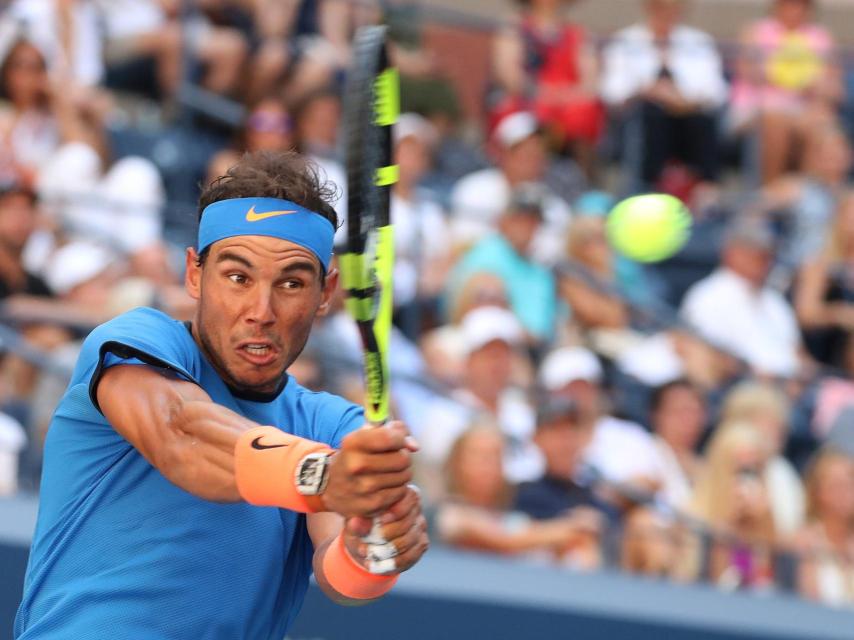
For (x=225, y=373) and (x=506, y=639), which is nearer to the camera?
(x=225, y=373)

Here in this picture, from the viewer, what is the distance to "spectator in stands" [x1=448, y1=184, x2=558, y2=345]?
8.00 meters

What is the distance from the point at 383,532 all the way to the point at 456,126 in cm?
772

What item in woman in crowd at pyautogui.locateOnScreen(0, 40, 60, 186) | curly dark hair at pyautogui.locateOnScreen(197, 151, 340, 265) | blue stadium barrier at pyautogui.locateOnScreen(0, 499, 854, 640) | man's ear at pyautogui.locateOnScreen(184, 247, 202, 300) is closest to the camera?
curly dark hair at pyautogui.locateOnScreen(197, 151, 340, 265)

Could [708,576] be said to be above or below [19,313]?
below

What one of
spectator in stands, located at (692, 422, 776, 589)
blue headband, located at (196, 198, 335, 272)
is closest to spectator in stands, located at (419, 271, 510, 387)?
spectator in stands, located at (692, 422, 776, 589)

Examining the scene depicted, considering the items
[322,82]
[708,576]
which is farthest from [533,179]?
[708,576]

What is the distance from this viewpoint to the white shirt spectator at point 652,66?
Answer: 31.3 feet

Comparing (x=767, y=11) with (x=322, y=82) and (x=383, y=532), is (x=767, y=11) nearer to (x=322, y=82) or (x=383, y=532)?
(x=322, y=82)

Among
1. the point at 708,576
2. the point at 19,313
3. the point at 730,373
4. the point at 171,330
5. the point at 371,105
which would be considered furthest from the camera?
the point at 730,373

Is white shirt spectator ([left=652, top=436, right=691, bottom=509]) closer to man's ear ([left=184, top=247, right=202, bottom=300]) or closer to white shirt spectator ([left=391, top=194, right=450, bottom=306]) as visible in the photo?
white shirt spectator ([left=391, top=194, right=450, bottom=306])

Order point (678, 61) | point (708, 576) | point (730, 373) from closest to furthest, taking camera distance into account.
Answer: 1. point (708, 576)
2. point (730, 373)
3. point (678, 61)

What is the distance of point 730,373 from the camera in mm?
8383

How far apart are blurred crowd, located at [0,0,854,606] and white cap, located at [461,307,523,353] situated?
2 centimetres

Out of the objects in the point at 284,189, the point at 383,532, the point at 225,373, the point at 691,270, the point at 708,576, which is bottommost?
the point at 708,576
